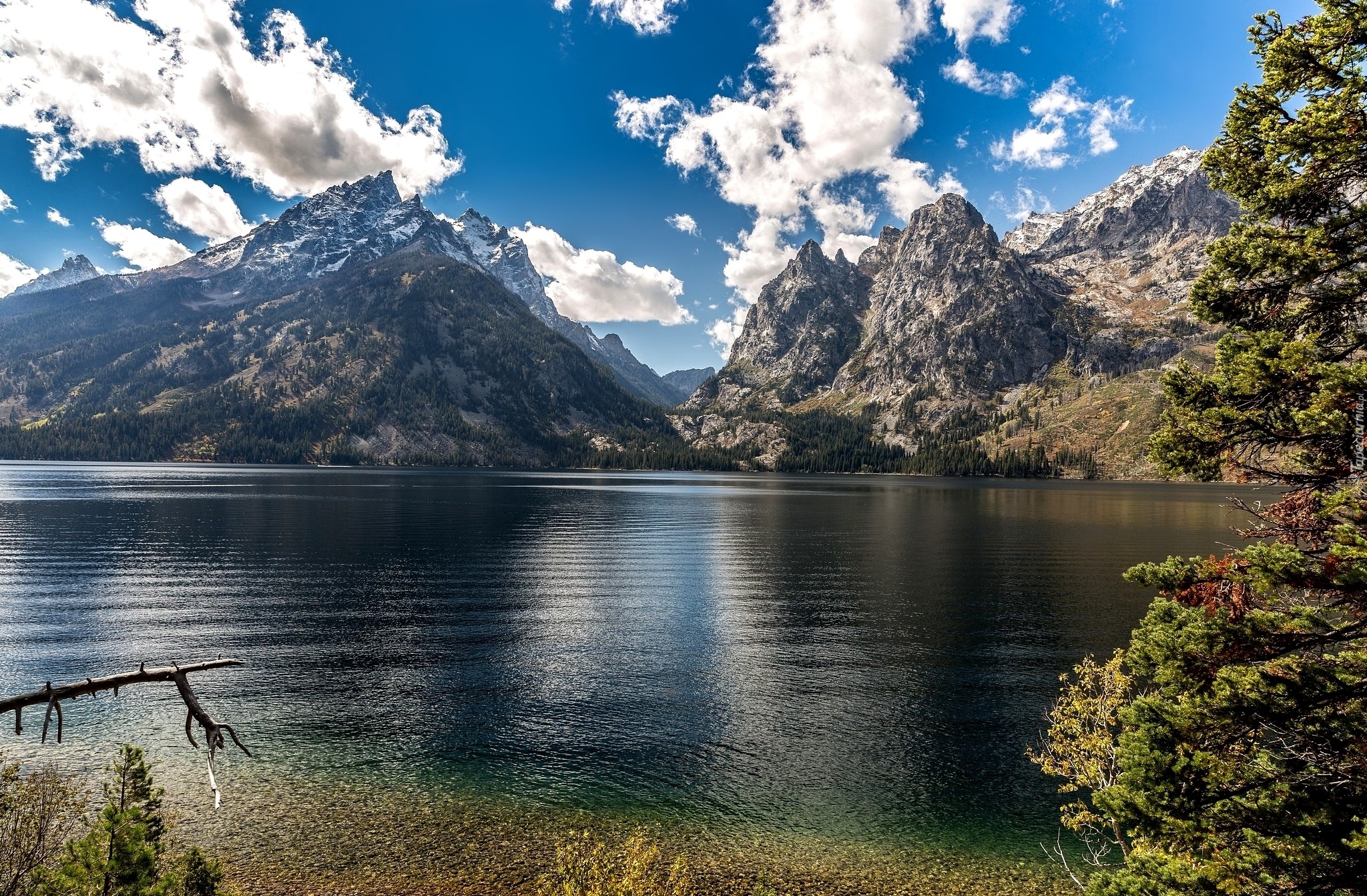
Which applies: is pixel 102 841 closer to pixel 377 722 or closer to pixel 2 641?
pixel 377 722

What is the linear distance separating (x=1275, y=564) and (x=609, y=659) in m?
45.9

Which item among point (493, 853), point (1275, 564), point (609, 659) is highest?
point (1275, 564)

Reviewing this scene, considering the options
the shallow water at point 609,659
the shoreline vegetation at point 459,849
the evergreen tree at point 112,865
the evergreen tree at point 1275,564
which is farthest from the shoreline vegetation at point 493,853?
the evergreen tree at point 112,865

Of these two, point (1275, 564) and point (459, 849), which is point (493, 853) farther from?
point (1275, 564)

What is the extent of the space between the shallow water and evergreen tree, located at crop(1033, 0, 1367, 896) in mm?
15894

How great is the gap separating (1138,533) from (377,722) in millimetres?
142863

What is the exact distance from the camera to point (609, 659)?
54.7 meters

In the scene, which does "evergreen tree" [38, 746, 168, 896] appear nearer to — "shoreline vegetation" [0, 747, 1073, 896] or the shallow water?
"shoreline vegetation" [0, 747, 1073, 896]

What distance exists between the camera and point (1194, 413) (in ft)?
60.5

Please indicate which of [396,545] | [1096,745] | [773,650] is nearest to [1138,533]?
[773,650]

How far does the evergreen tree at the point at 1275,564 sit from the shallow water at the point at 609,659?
15.9 m

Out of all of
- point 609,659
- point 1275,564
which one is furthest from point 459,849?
point 1275,564

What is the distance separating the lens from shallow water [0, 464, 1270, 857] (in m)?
34.8

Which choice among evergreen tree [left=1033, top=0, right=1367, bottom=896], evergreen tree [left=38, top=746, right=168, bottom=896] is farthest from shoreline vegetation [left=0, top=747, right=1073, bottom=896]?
evergreen tree [left=1033, top=0, right=1367, bottom=896]
